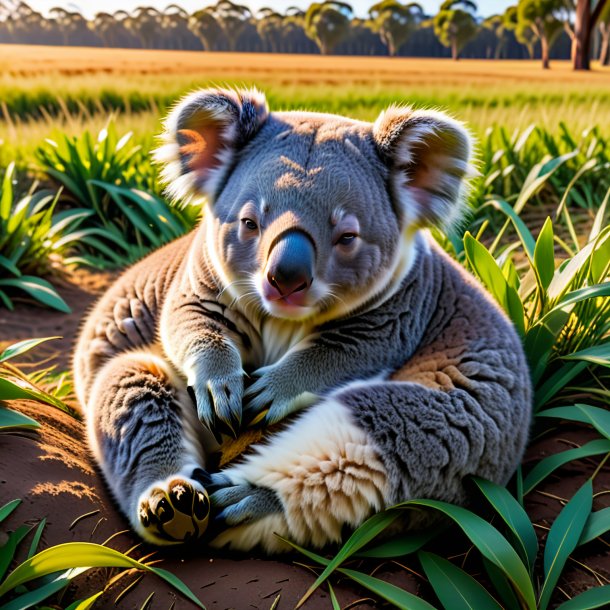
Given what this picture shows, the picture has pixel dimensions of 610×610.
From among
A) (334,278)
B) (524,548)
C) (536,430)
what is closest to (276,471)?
(334,278)

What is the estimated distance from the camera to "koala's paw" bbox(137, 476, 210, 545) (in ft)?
5.61

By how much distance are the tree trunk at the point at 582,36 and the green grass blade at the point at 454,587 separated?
9.53 metres

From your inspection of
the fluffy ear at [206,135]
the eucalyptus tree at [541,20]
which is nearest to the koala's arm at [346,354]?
the fluffy ear at [206,135]

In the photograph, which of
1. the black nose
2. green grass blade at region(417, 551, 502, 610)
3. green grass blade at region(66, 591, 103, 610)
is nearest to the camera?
green grass blade at region(66, 591, 103, 610)

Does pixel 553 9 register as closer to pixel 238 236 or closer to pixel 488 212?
pixel 488 212

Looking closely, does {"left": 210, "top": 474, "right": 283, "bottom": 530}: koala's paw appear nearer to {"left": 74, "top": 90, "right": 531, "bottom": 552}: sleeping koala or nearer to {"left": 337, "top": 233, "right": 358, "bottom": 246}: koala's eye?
{"left": 74, "top": 90, "right": 531, "bottom": 552}: sleeping koala

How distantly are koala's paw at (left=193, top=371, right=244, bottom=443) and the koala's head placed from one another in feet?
0.80

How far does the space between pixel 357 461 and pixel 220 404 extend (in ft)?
1.28

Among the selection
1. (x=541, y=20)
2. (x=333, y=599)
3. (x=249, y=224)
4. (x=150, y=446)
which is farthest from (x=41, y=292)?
(x=541, y=20)

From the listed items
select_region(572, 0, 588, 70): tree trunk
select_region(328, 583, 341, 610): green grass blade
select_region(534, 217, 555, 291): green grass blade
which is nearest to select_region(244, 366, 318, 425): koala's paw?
select_region(328, 583, 341, 610): green grass blade

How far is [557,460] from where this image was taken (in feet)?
6.61

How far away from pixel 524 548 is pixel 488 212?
3276 millimetres

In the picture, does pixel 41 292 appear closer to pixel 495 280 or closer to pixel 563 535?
pixel 495 280

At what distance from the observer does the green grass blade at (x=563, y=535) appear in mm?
1662
